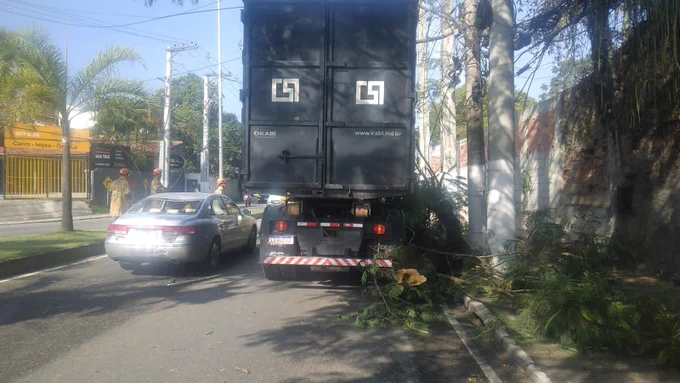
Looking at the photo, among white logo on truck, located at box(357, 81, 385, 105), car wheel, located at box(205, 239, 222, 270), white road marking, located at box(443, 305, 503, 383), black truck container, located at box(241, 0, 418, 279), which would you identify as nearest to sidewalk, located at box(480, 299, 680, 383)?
white road marking, located at box(443, 305, 503, 383)

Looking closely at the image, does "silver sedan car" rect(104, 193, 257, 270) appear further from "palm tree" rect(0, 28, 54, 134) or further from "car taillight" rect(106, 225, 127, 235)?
"palm tree" rect(0, 28, 54, 134)

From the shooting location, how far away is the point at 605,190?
395 inches

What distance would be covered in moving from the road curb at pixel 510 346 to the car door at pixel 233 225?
527cm

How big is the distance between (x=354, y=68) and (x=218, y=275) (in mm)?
4384

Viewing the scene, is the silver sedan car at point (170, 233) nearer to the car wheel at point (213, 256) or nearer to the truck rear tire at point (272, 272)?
the car wheel at point (213, 256)

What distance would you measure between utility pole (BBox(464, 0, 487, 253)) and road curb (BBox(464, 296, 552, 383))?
2569 mm

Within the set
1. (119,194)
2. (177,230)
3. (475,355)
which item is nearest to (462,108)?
(119,194)

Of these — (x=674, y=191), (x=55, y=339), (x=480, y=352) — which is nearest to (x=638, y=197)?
(x=674, y=191)

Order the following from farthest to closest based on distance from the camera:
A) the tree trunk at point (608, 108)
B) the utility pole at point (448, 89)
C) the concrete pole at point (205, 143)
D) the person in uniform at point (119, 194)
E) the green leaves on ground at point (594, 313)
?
the concrete pole at point (205, 143), the person in uniform at point (119, 194), the utility pole at point (448, 89), the tree trunk at point (608, 108), the green leaves on ground at point (594, 313)

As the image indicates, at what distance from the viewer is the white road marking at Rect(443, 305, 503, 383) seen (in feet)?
16.2

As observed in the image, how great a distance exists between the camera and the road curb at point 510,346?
473cm

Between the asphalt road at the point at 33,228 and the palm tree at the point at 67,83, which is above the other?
the palm tree at the point at 67,83

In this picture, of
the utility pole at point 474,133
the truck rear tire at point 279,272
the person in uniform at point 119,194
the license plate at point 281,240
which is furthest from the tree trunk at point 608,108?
the person in uniform at point 119,194

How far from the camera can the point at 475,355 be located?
18.3ft
